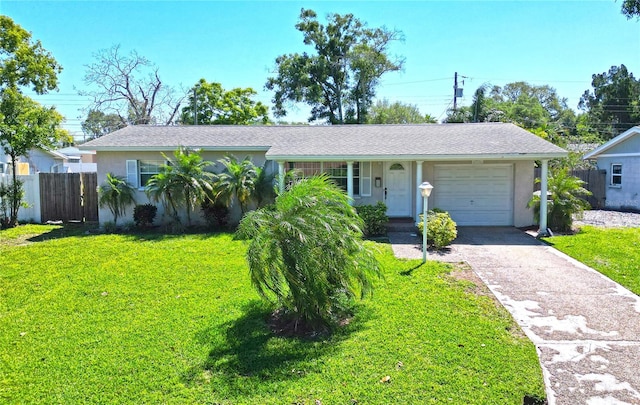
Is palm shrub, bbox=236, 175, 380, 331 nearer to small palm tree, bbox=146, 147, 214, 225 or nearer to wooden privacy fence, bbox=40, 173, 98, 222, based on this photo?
small palm tree, bbox=146, 147, 214, 225

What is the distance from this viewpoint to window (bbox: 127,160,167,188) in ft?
47.0

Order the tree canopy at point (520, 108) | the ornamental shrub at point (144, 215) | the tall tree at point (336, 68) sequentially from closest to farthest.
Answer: the ornamental shrub at point (144, 215) → the tree canopy at point (520, 108) → the tall tree at point (336, 68)

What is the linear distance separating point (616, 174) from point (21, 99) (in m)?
28.0

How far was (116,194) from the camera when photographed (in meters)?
13.6

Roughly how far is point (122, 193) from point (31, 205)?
469 centimetres

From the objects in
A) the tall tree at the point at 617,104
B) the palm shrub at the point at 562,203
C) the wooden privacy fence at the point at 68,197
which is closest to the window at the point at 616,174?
the palm shrub at the point at 562,203

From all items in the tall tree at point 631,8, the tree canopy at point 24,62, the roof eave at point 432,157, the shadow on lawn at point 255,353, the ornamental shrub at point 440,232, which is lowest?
the shadow on lawn at point 255,353

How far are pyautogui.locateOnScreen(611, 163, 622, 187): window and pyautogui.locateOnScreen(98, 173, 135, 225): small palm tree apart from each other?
22.4m

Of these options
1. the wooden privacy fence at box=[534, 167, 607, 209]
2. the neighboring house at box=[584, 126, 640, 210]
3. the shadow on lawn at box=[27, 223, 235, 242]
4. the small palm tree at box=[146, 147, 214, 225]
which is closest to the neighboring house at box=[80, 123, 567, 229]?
the shadow on lawn at box=[27, 223, 235, 242]

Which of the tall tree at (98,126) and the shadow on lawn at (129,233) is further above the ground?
the tall tree at (98,126)

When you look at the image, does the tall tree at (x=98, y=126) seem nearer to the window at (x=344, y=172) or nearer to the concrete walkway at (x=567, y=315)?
the window at (x=344, y=172)

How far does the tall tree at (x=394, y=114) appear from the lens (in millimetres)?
33312

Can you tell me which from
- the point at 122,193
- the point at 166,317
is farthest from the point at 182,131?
the point at 166,317

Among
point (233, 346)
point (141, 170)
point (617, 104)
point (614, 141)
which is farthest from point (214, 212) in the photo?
point (617, 104)
